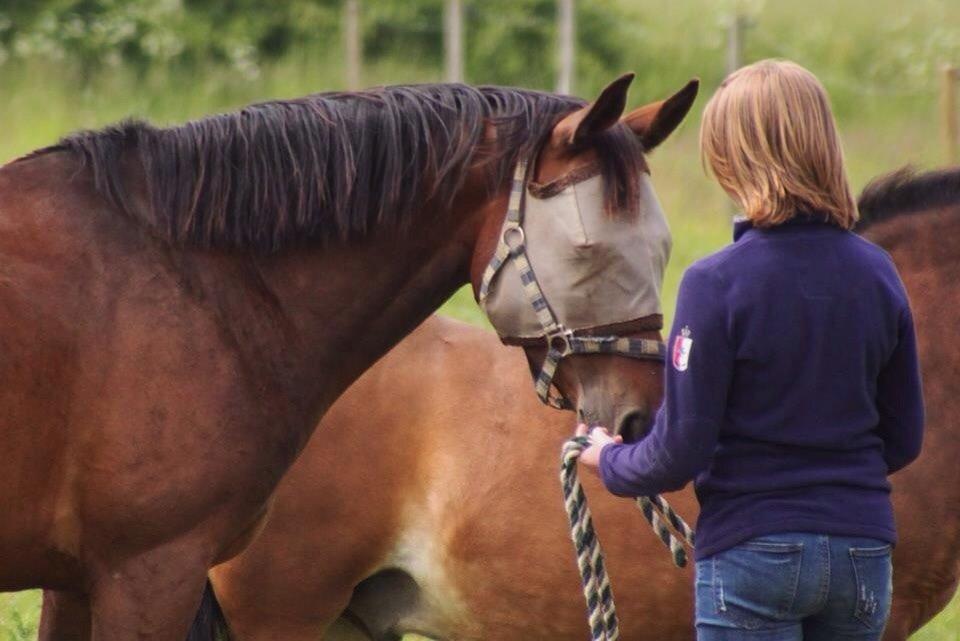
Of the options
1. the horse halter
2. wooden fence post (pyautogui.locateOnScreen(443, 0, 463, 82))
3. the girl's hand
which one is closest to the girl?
the girl's hand

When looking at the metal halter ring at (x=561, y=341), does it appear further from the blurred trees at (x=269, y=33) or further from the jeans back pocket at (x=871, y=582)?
the blurred trees at (x=269, y=33)

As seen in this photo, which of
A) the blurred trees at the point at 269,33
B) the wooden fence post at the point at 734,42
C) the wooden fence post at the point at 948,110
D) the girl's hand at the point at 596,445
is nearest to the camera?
the girl's hand at the point at 596,445

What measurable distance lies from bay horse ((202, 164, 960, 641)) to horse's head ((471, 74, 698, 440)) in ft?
3.14

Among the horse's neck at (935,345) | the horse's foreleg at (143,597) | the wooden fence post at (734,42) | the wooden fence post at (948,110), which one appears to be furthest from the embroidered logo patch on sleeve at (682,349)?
the wooden fence post at (734,42)

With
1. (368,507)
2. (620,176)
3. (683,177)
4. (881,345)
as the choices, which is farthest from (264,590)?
(683,177)

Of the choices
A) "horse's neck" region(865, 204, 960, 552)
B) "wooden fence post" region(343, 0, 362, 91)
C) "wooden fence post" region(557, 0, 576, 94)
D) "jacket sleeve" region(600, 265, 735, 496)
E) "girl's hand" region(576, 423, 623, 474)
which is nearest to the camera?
"jacket sleeve" region(600, 265, 735, 496)

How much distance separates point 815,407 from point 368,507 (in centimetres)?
159

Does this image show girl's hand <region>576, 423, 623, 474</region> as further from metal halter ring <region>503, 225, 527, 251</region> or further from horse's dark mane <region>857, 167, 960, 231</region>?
horse's dark mane <region>857, 167, 960, 231</region>

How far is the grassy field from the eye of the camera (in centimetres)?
1088

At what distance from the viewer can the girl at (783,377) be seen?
2.21 metres

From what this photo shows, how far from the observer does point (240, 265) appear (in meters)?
2.68

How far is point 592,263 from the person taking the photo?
8.32ft

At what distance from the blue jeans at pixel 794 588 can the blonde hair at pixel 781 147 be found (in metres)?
0.54

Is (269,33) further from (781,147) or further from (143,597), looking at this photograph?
(781,147)
